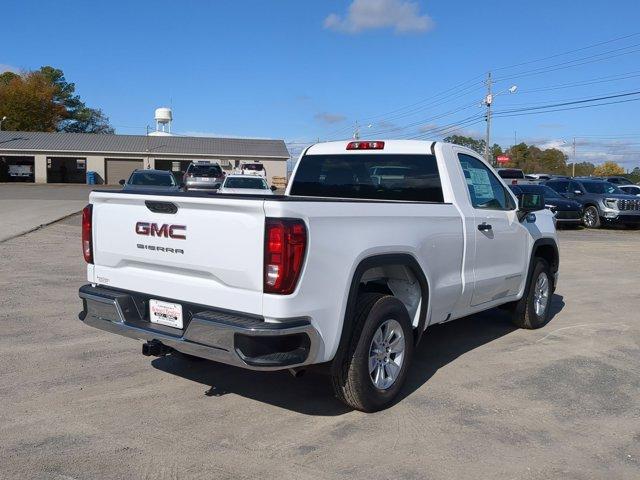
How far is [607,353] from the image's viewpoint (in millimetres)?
6422

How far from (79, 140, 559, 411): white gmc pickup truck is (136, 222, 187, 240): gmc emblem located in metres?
0.01

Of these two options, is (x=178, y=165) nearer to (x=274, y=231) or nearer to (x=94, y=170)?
(x=94, y=170)

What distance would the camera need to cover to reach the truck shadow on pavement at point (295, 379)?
4859mm

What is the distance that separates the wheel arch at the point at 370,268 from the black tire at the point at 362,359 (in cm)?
9

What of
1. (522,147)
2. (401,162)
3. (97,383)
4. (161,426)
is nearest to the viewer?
(161,426)

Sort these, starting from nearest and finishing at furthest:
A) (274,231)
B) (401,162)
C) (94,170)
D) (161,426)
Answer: (274,231) < (161,426) < (401,162) < (94,170)

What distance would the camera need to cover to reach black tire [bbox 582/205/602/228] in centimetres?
2362

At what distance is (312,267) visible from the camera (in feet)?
12.8

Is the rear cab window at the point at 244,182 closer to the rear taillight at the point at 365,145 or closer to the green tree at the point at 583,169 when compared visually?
the rear taillight at the point at 365,145

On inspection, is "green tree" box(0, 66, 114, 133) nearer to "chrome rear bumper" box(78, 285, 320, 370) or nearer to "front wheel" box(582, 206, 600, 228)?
"front wheel" box(582, 206, 600, 228)

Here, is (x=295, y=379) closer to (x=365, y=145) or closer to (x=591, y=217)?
(x=365, y=145)

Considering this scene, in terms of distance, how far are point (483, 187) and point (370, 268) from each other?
2.29 metres

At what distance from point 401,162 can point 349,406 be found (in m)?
2.36

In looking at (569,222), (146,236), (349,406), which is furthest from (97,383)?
(569,222)
